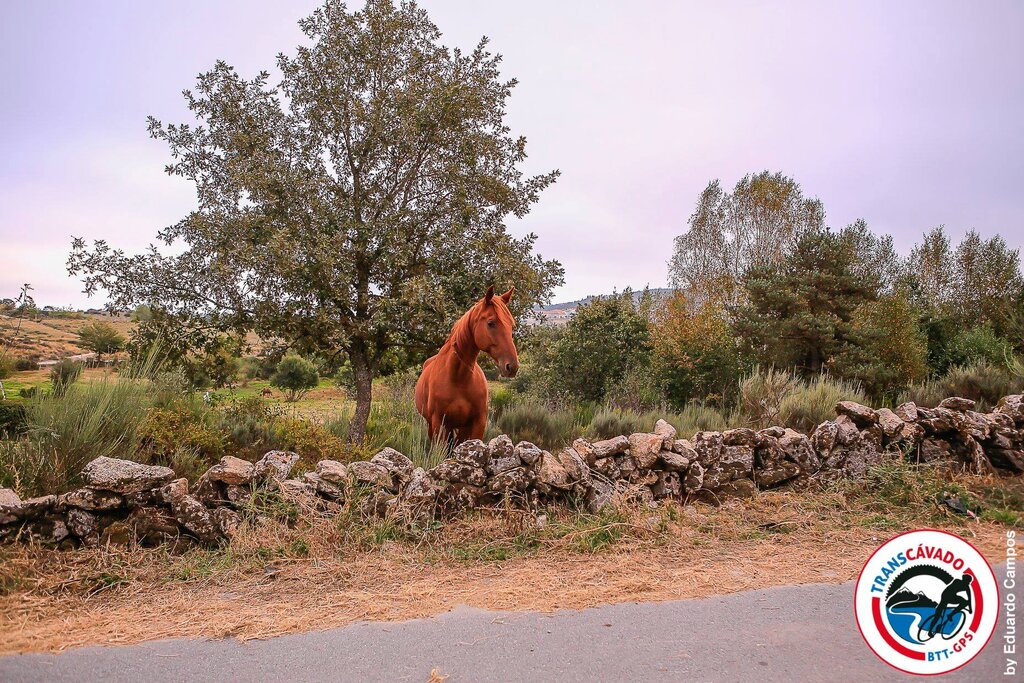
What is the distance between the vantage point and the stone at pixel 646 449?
18.7ft

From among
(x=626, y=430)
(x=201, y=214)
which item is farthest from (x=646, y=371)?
(x=201, y=214)

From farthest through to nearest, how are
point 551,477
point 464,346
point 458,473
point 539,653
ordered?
point 464,346 < point 551,477 < point 458,473 < point 539,653

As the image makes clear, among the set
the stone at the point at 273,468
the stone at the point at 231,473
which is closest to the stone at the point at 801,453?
the stone at the point at 273,468

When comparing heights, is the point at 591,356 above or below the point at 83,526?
above

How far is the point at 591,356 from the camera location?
45.0 ft

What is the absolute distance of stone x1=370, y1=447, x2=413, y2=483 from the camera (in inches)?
199

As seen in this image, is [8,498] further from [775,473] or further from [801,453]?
[801,453]

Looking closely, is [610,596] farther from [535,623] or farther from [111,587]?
[111,587]

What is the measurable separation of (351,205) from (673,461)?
239 inches

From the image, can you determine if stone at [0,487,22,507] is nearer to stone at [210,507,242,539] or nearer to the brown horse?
stone at [210,507,242,539]

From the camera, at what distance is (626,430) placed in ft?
31.2

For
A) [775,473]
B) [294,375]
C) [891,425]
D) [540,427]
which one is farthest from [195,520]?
[294,375]

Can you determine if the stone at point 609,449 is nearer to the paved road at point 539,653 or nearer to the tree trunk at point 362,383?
the paved road at point 539,653

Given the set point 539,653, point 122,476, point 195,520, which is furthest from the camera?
point 195,520
